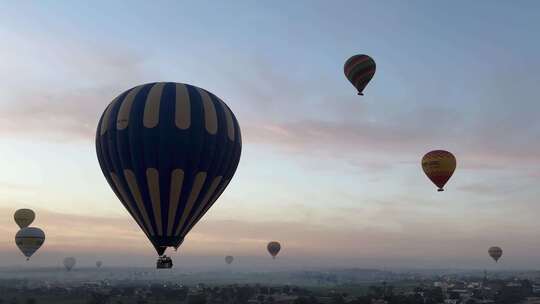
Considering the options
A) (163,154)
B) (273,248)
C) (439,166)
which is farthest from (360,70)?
(273,248)

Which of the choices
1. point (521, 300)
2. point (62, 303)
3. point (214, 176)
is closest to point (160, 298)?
point (62, 303)

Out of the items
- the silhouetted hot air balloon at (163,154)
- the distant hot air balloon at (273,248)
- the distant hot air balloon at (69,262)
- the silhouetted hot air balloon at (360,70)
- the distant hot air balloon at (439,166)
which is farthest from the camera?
the distant hot air balloon at (69,262)

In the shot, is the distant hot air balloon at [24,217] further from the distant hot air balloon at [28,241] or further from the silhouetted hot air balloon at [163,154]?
the silhouetted hot air balloon at [163,154]

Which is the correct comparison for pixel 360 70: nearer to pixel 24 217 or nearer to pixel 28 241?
pixel 28 241

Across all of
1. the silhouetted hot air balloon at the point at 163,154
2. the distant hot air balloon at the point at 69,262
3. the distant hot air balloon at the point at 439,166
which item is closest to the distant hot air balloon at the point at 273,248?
the distant hot air balloon at the point at 439,166

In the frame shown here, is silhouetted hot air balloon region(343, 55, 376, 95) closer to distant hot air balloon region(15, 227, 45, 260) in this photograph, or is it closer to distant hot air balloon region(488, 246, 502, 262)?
distant hot air balloon region(15, 227, 45, 260)

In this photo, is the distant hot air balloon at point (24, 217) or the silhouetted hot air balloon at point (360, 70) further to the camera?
the distant hot air balloon at point (24, 217)
